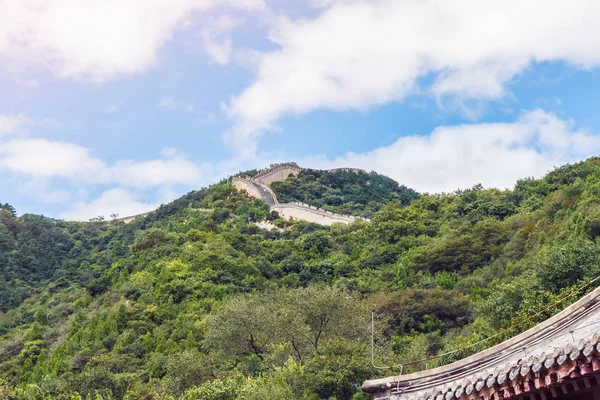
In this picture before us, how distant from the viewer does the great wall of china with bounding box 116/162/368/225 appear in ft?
229

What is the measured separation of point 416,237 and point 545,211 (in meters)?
12.5

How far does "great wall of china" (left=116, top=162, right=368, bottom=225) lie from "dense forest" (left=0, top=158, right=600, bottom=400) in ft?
7.86

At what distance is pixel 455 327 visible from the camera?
107 feet

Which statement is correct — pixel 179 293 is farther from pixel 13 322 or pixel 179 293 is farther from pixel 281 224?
pixel 281 224

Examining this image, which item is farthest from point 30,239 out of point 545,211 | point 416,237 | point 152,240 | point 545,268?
point 545,268

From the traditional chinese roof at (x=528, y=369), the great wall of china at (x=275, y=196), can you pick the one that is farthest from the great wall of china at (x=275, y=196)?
the traditional chinese roof at (x=528, y=369)

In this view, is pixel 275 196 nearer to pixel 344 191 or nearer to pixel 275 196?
pixel 275 196

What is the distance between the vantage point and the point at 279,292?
35.1 meters

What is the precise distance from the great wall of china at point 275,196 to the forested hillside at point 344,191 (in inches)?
54.7

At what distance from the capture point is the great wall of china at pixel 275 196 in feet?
229

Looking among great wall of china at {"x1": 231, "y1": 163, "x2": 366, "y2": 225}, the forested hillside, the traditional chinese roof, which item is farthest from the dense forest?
the forested hillside

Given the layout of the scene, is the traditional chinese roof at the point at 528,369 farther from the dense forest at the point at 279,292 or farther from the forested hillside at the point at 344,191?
the forested hillside at the point at 344,191

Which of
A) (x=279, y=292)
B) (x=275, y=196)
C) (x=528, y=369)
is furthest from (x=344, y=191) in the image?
(x=528, y=369)

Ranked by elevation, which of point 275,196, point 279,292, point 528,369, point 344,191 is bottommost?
point 528,369
